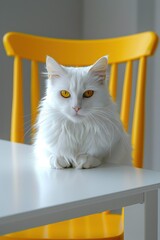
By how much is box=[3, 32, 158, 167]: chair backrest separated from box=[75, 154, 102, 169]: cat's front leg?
382mm

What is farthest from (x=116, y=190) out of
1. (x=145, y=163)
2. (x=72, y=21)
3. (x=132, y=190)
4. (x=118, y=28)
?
(x=72, y=21)

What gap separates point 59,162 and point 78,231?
0.19 m

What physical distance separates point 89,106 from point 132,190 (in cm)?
25

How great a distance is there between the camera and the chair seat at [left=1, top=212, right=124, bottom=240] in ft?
3.00

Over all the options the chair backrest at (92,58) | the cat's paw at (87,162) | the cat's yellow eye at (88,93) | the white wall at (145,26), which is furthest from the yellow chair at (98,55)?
the white wall at (145,26)

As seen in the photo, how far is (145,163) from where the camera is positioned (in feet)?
6.88

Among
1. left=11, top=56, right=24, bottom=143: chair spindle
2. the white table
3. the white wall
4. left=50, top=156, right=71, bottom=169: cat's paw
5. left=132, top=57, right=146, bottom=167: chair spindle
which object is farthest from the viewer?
the white wall

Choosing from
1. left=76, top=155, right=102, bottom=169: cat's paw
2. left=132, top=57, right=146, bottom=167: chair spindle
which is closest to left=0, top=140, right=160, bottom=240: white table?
left=76, top=155, right=102, bottom=169: cat's paw

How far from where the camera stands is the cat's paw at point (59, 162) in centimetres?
86

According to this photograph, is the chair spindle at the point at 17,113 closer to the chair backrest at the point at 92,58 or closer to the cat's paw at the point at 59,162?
the chair backrest at the point at 92,58

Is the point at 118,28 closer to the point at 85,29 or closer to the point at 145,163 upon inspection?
the point at 85,29

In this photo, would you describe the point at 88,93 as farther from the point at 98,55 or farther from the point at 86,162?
the point at 98,55

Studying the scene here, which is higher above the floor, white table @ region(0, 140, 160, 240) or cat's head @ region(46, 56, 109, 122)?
cat's head @ region(46, 56, 109, 122)

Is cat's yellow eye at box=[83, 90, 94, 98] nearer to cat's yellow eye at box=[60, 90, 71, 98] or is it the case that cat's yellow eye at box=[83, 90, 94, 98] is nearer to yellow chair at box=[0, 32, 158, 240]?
cat's yellow eye at box=[60, 90, 71, 98]
